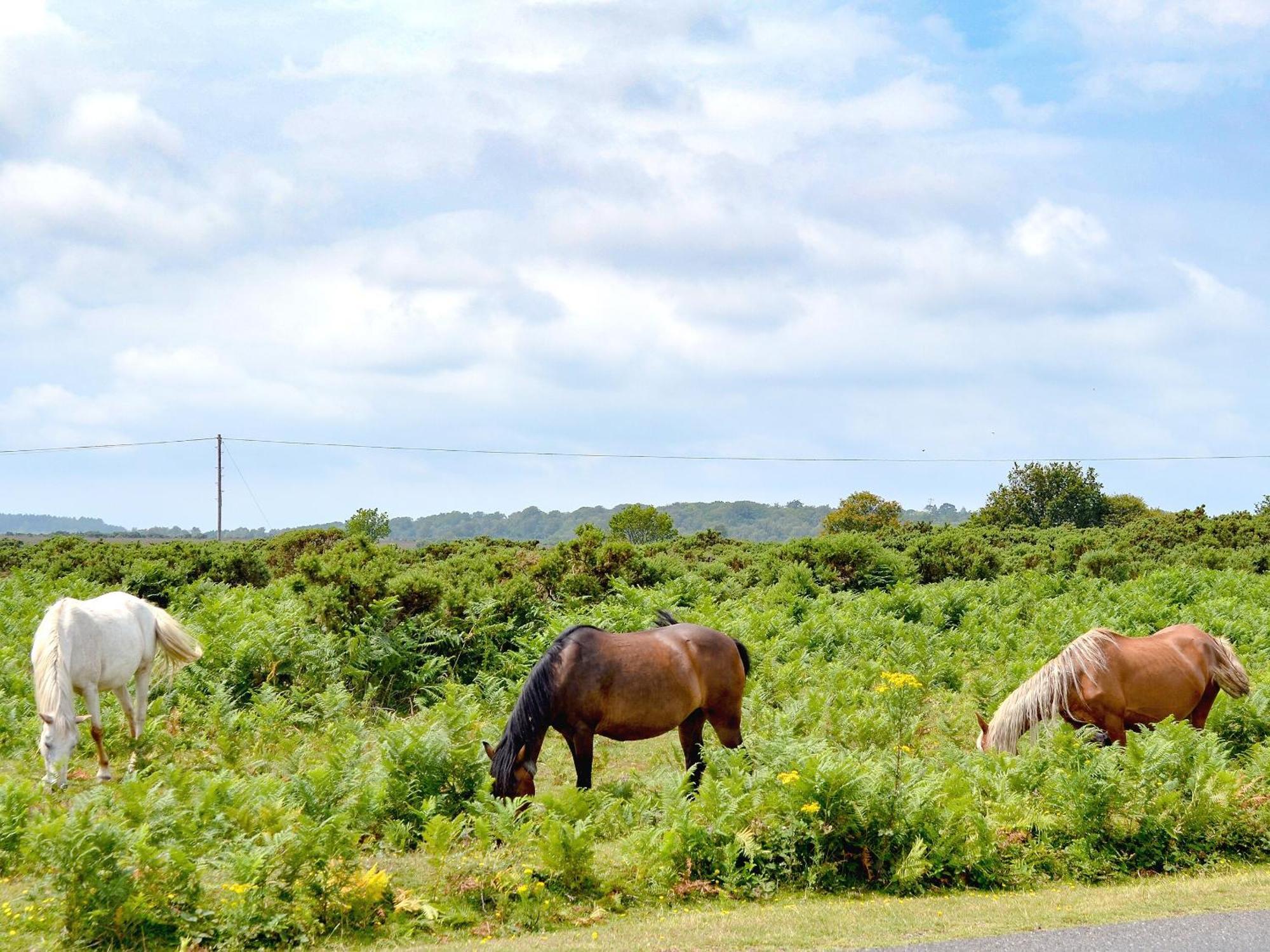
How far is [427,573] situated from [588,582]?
12.8 feet

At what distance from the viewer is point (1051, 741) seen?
9961 millimetres

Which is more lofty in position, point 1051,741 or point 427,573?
point 427,573

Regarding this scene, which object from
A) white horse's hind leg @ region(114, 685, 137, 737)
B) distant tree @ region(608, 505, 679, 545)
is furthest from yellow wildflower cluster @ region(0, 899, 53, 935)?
distant tree @ region(608, 505, 679, 545)

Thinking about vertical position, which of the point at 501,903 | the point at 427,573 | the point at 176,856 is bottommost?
the point at 501,903

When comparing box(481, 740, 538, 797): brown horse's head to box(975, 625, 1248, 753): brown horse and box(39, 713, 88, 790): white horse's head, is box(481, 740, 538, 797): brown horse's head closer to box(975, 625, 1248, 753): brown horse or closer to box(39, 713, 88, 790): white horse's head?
box(39, 713, 88, 790): white horse's head

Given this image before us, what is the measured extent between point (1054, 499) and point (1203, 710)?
66.6m

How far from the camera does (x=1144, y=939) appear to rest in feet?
23.1

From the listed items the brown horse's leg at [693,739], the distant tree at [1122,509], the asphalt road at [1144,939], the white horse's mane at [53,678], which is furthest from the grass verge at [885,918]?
the distant tree at [1122,509]

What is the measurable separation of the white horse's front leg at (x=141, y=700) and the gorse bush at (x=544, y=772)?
20cm

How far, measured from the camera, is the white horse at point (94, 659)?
10477 millimetres

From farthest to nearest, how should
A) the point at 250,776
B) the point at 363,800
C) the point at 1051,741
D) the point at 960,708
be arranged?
1. the point at 960,708
2. the point at 250,776
3. the point at 1051,741
4. the point at 363,800

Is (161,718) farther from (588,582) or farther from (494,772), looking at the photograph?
(588,582)

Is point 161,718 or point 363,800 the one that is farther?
point 161,718

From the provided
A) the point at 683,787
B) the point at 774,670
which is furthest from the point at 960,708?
the point at 683,787
